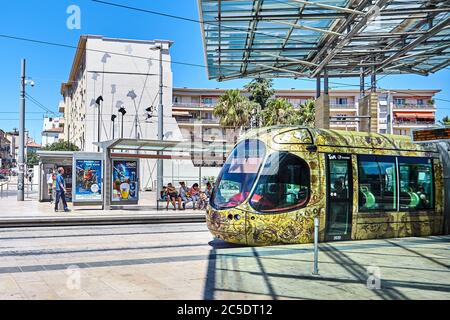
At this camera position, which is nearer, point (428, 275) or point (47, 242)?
point (428, 275)

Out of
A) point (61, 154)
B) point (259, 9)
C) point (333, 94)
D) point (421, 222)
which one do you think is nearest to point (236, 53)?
point (259, 9)

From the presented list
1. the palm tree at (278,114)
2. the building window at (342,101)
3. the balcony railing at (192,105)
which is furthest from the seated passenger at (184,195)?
the building window at (342,101)

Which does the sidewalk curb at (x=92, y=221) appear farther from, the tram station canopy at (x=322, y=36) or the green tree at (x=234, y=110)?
the green tree at (x=234, y=110)

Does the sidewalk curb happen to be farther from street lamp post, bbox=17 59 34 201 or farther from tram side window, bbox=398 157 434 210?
street lamp post, bbox=17 59 34 201

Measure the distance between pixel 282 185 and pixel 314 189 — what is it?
2.44 ft

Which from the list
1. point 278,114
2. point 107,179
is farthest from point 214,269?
point 278,114

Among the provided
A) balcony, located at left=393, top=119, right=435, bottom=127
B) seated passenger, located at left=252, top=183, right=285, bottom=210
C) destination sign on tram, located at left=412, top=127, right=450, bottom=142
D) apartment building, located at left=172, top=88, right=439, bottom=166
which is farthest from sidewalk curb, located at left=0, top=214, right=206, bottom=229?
balcony, located at left=393, top=119, right=435, bottom=127

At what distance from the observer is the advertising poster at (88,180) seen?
21.5 m

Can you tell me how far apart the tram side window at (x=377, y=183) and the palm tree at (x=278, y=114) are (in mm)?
36363

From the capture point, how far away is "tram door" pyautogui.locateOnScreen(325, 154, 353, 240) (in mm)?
10734

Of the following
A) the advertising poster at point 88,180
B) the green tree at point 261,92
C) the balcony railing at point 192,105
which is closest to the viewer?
the advertising poster at point 88,180

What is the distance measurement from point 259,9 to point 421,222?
6730mm
